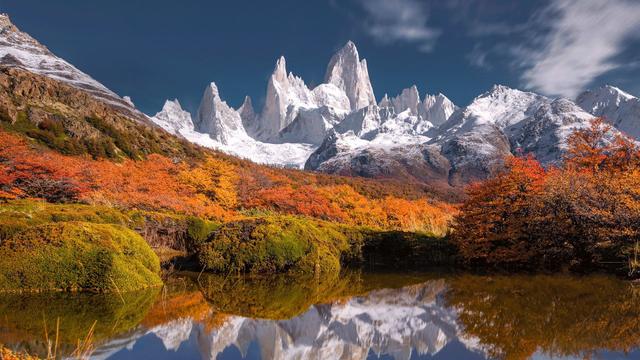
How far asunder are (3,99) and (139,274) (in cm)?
2713

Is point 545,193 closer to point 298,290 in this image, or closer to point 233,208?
point 298,290

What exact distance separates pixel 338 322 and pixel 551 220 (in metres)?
8.82

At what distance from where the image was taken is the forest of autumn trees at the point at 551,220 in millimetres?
11148

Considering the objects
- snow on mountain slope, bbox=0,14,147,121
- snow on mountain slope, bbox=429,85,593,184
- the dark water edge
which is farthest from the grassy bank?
snow on mountain slope, bbox=429,85,593,184

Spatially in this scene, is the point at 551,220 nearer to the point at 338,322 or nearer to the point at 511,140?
the point at 338,322

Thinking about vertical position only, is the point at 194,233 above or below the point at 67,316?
above

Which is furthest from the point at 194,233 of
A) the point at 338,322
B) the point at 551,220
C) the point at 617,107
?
the point at 617,107

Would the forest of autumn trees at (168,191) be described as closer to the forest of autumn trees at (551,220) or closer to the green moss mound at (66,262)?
the forest of autumn trees at (551,220)

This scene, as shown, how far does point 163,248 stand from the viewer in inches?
523

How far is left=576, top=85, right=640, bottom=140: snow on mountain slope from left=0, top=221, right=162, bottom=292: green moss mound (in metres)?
169

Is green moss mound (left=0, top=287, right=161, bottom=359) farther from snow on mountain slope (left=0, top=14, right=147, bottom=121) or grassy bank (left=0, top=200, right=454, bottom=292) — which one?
snow on mountain slope (left=0, top=14, right=147, bottom=121)

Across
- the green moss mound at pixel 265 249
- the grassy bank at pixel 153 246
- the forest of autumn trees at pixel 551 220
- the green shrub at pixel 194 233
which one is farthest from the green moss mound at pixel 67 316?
the forest of autumn trees at pixel 551 220

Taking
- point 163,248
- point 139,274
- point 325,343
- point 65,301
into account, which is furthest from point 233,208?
point 325,343

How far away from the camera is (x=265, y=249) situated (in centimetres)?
1135
